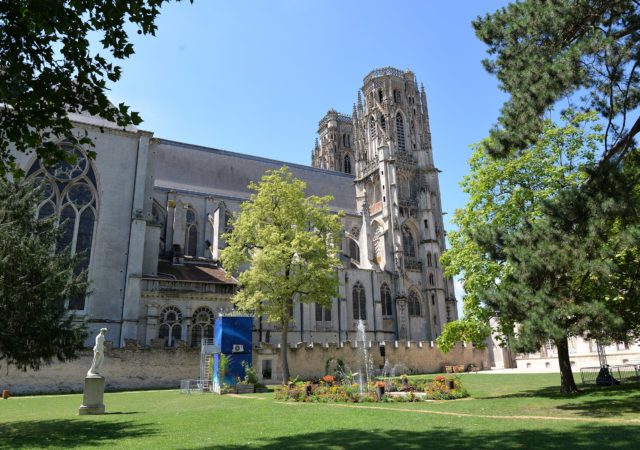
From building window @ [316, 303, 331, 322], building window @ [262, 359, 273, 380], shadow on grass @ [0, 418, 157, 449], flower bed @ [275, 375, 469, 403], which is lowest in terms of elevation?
shadow on grass @ [0, 418, 157, 449]

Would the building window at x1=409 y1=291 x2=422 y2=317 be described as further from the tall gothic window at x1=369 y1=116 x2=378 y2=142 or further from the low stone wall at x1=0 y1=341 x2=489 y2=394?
the tall gothic window at x1=369 y1=116 x2=378 y2=142

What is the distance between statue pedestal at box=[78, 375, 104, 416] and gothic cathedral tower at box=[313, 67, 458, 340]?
1412 inches

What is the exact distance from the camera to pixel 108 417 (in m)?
13.8

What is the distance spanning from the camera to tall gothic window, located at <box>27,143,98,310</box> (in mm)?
31734

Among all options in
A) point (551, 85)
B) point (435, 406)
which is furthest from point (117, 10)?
point (435, 406)

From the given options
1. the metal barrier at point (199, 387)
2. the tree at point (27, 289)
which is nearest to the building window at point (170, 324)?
the metal barrier at point (199, 387)

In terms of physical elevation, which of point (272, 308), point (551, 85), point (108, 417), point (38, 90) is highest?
point (551, 85)

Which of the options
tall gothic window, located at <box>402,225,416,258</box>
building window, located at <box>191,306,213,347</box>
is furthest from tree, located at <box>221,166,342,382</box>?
tall gothic window, located at <box>402,225,416,258</box>

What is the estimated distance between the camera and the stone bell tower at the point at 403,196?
51.8 m

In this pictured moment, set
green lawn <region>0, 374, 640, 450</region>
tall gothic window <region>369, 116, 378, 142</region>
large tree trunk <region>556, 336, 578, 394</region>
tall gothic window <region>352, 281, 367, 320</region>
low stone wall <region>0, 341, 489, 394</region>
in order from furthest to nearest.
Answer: tall gothic window <region>369, 116, 378, 142</region>
tall gothic window <region>352, 281, 367, 320</region>
low stone wall <region>0, 341, 489, 394</region>
large tree trunk <region>556, 336, 578, 394</region>
green lawn <region>0, 374, 640, 450</region>

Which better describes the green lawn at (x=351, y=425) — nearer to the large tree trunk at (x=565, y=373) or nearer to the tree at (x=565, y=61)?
the large tree trunk at (x=565, y=373)

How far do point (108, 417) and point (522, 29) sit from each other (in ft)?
51.7

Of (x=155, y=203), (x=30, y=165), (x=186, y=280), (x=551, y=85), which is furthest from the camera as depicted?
(x=155, y=203)

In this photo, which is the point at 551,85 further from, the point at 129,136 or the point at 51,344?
the point at 129,136
